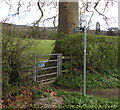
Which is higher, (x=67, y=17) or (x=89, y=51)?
(x=67, y=17)

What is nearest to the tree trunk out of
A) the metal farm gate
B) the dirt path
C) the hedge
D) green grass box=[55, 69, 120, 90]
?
the hedge

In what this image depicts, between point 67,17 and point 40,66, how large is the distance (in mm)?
4291

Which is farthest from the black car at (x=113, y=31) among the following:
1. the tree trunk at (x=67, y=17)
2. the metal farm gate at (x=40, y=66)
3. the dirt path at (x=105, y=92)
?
the dirt path at (x=105, y=92)

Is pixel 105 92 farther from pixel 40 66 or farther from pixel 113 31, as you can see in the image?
pixel 113 31

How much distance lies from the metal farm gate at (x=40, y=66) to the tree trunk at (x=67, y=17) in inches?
74.1

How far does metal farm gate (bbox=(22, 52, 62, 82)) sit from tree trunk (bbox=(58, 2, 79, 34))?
1.88m

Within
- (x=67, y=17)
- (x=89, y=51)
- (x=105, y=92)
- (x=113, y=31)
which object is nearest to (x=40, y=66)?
(x=105, y=92)

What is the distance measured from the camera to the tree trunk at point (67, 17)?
10.2 meters

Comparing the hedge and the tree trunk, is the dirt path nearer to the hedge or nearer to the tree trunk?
the hedge

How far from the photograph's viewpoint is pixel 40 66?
6742 mm

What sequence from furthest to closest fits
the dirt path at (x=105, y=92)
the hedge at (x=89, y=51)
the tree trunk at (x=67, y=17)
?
the tree trunk at (x=67, y=17), the hedge at (x=89, y=51), the dirt path at (x=105, y=92)

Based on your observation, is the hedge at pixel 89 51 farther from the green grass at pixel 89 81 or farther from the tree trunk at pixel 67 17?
the tree trunk at pixel 67 17

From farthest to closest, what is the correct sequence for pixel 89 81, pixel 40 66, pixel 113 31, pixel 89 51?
pixel 113 31
pixel 89 51
pixel 89 81
pixel 40 66

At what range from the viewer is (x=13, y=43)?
565 centimetres
